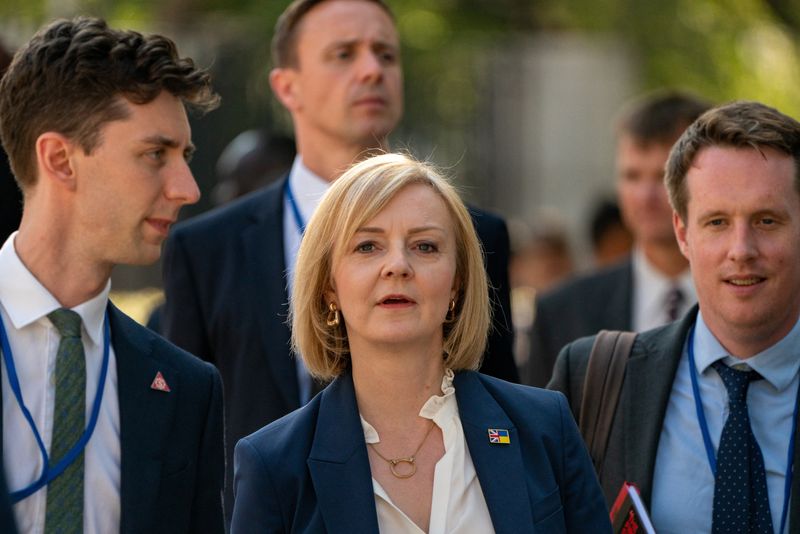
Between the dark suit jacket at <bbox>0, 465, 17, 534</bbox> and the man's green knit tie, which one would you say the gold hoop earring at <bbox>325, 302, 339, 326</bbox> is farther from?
the dark suit jacket at <bbox>0, 465, 17, 534</bbox>

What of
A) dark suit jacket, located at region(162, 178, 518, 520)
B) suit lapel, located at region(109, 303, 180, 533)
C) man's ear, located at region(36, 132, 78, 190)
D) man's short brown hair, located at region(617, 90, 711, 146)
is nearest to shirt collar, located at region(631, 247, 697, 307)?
man's short brown hair, located at region(617, 90, 711, 146)

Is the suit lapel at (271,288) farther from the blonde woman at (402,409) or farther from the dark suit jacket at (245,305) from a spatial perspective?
the blonde woman at (402,409)

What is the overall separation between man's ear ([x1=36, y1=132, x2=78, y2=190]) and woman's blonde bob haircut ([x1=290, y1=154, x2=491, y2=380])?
28.7 inches

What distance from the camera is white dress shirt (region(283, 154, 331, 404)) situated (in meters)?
5.69

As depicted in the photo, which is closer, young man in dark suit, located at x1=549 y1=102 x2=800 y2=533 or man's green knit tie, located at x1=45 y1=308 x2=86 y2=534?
man's green knit tie, located at x1=45 y1=308 x2=86 y2=534

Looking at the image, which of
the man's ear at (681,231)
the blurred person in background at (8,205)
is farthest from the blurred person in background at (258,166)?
the man's ear at (681,231)

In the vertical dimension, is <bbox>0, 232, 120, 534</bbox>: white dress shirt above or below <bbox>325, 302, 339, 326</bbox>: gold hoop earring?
below

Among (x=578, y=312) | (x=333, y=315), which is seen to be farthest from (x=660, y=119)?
(x=333, y=315)

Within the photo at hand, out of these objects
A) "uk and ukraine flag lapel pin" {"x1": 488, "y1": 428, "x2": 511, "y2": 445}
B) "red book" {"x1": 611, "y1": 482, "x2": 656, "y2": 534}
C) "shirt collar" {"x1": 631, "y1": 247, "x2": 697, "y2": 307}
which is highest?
"shirt collar" {"x1": 631, "y1": 247, "x2": 697, "y2": 307}

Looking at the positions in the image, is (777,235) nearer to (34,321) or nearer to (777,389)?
(777,389)

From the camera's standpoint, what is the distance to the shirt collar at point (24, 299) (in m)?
4.37

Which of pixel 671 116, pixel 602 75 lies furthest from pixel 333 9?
pixel 602 75

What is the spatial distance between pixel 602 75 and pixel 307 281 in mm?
15650

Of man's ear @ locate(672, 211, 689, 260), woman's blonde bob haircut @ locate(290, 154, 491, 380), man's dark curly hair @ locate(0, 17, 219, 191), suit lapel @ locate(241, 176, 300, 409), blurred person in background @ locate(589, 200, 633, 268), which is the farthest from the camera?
blurred person in background @ locate(589, 200, 633, 268)
